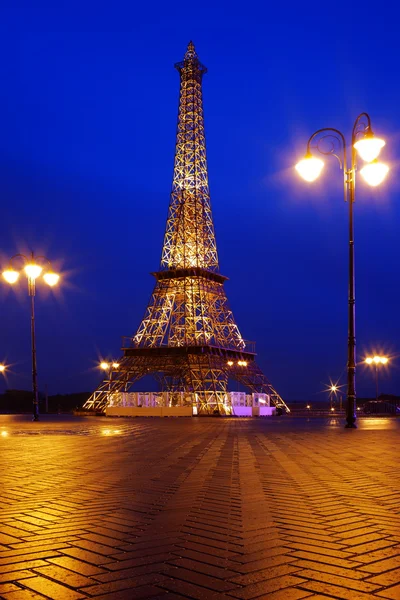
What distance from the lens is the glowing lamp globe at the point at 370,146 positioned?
1367cm

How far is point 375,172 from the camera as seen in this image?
14172 mm

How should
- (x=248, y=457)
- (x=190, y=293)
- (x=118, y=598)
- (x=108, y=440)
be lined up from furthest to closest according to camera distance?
1. (x=190, y=293)
2. (x=108, y=440)
3. (x=248, y=457)
4. (x=118, y=598)

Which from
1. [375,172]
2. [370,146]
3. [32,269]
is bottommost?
[32,269]

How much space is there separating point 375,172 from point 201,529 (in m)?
11.3

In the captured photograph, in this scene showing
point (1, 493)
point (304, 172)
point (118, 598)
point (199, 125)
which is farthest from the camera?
point (199, 125)

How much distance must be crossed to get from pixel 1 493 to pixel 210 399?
46373mm

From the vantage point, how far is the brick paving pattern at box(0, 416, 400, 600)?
3.28 metres

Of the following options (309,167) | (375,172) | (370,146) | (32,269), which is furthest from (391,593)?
(32,269)

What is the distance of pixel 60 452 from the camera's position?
10812 mm

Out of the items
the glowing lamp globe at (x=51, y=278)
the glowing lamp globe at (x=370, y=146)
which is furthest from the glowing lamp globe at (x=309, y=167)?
the glowing lamp globe at (x=51, y=278)

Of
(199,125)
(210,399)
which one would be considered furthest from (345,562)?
(199,125)

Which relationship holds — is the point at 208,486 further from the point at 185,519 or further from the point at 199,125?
the point at 199,125

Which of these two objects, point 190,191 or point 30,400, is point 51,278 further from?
point 30,400

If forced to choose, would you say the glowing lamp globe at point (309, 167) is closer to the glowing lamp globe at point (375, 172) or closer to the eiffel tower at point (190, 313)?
the glowing lamp globe at point (375, 172)
